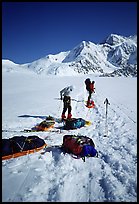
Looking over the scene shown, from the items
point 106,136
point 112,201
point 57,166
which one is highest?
point 106,136

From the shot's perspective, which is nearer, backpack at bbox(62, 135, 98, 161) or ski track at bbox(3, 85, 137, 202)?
ski track at bbox(3, 85, 137, 202)

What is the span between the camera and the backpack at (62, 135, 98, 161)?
618 centimetres

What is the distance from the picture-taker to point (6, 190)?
4.81 m

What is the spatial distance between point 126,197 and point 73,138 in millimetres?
2601

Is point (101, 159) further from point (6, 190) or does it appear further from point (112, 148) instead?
point (6, 190)

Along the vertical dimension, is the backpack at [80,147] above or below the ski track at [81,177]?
above

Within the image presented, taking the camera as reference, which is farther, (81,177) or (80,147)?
(80,147)

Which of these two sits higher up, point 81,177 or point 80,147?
point 80,147

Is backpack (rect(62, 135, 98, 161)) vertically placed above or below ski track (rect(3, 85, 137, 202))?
above

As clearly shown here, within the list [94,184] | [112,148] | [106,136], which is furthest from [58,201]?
[106,136]

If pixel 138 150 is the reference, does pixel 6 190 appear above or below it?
below

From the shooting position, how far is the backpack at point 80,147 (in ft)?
20.3

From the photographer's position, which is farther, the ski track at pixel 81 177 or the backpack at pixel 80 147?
the backpack at pixel 80 147

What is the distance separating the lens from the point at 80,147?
623 centimetres
